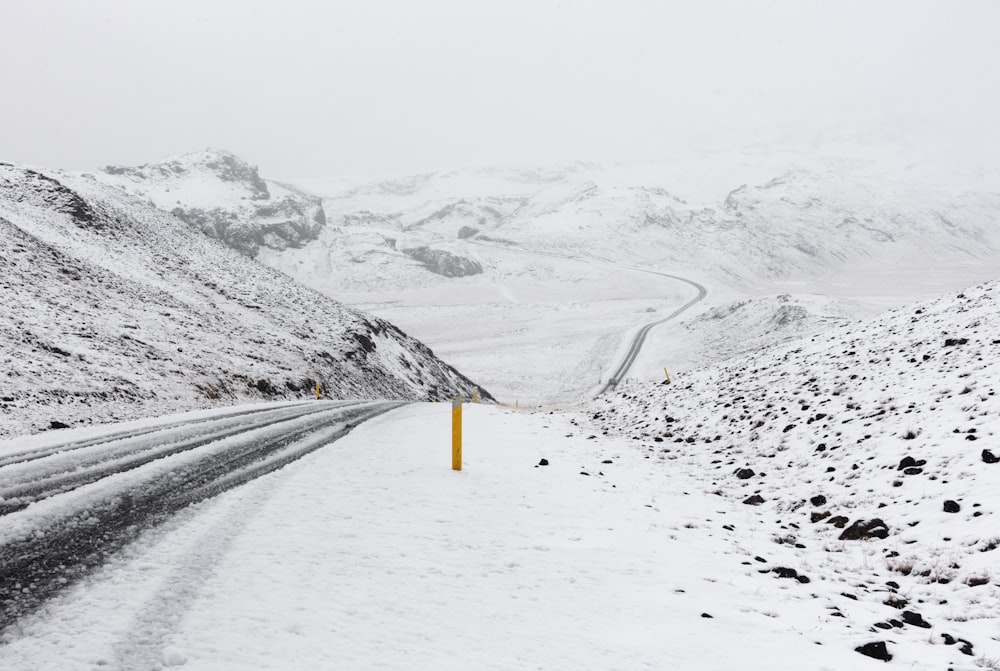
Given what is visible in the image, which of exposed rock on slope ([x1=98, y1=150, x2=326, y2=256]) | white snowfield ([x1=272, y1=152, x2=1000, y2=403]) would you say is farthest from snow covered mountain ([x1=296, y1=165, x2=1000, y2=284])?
exposed rock on slope ([x1=98, y1=150, x2=326, y2=256])

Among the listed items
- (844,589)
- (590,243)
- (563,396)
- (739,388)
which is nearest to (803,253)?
(590,243)

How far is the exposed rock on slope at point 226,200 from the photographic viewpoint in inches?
5669

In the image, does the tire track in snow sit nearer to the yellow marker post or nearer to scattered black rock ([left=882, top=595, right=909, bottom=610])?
the yellow marker post

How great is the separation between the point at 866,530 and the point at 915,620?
2.34 m

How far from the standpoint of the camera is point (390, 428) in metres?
12.5

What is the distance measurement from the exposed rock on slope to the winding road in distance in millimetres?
55057

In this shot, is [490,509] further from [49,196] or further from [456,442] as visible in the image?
[49,196]

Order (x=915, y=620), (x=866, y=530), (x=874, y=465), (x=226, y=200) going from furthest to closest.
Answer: (x=226, y=200)
(x=874, y=465)
(x=866, y=530)
(x=915, y=620)

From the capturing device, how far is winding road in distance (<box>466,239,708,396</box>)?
164 feet

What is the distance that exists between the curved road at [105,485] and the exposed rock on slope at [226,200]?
468ft

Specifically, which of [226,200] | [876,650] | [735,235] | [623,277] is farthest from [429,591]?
[735,235]

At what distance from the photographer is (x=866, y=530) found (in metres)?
6.53

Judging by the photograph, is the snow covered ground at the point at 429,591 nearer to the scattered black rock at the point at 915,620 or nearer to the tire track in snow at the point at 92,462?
the scattered black rock at the point at 915,620

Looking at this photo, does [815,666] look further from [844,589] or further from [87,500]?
[87,500]
